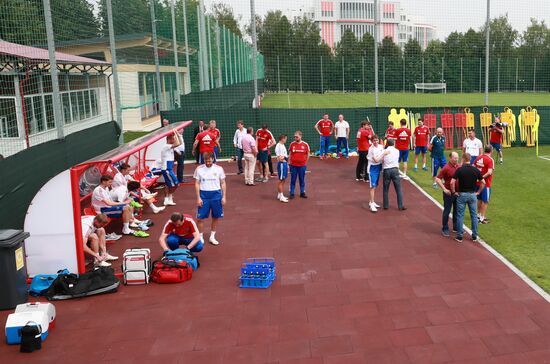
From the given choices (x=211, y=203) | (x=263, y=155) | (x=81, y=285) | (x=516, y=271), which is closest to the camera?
(x=81, y=285)

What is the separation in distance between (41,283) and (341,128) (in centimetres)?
1359

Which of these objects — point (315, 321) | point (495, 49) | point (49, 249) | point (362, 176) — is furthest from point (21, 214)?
point (495, 49)

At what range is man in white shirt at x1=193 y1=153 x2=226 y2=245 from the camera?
1091 centimetres

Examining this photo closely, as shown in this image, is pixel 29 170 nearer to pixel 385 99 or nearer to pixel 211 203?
pixel 211 203

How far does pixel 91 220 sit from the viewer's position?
33.1 ft

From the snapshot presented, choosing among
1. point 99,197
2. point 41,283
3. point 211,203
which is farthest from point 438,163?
point 41,283

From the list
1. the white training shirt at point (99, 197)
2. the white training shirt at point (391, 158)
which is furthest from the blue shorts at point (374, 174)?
the white training shirt at point (99, 197)

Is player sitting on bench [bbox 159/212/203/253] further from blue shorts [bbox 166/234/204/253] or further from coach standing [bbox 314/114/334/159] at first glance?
coach standing [bbox 314/114/334/159]

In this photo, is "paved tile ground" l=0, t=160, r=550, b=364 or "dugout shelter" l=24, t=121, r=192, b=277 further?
"dugout shelter" l=24, t=121, r=192, b=277

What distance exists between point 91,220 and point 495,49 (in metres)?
38.8

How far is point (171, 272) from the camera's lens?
9203 mm

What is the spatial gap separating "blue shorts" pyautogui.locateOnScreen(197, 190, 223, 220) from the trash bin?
3543 mm

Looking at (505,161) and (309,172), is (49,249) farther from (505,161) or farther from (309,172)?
(505,161)

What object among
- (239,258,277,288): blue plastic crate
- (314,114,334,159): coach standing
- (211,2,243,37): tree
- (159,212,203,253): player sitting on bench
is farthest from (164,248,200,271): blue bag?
(211,2,243,37): tree
